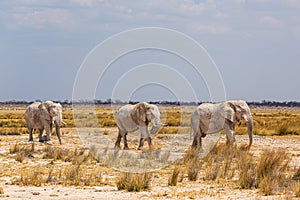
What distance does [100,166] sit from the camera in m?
17.8

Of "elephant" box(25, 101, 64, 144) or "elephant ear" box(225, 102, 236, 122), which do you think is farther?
"elephant" box(25, 101, 64, 144)

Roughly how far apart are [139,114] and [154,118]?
698 mm

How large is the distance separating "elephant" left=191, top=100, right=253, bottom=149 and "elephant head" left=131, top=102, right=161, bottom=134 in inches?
65.0

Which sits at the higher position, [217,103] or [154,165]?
[217,103]

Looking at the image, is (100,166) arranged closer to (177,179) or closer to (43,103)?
(177,179)

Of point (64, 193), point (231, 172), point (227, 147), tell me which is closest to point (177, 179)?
point (231, 172)

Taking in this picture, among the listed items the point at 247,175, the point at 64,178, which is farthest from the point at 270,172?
the point at 64,178

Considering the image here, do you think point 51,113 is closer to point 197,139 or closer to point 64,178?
point 197,139

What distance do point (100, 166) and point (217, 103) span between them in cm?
620

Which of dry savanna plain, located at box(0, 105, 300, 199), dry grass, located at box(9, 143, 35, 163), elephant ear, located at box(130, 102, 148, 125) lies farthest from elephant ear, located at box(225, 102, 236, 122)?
dry grass, located at box(9, 143, 35, 163)

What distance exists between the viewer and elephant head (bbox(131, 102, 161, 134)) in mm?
23406

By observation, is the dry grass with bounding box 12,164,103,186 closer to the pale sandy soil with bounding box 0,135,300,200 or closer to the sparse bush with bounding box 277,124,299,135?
the pale sandy soil with bounding box 0,135,300,200

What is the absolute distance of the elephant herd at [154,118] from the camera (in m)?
21.6

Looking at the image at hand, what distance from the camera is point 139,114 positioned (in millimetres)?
23766
